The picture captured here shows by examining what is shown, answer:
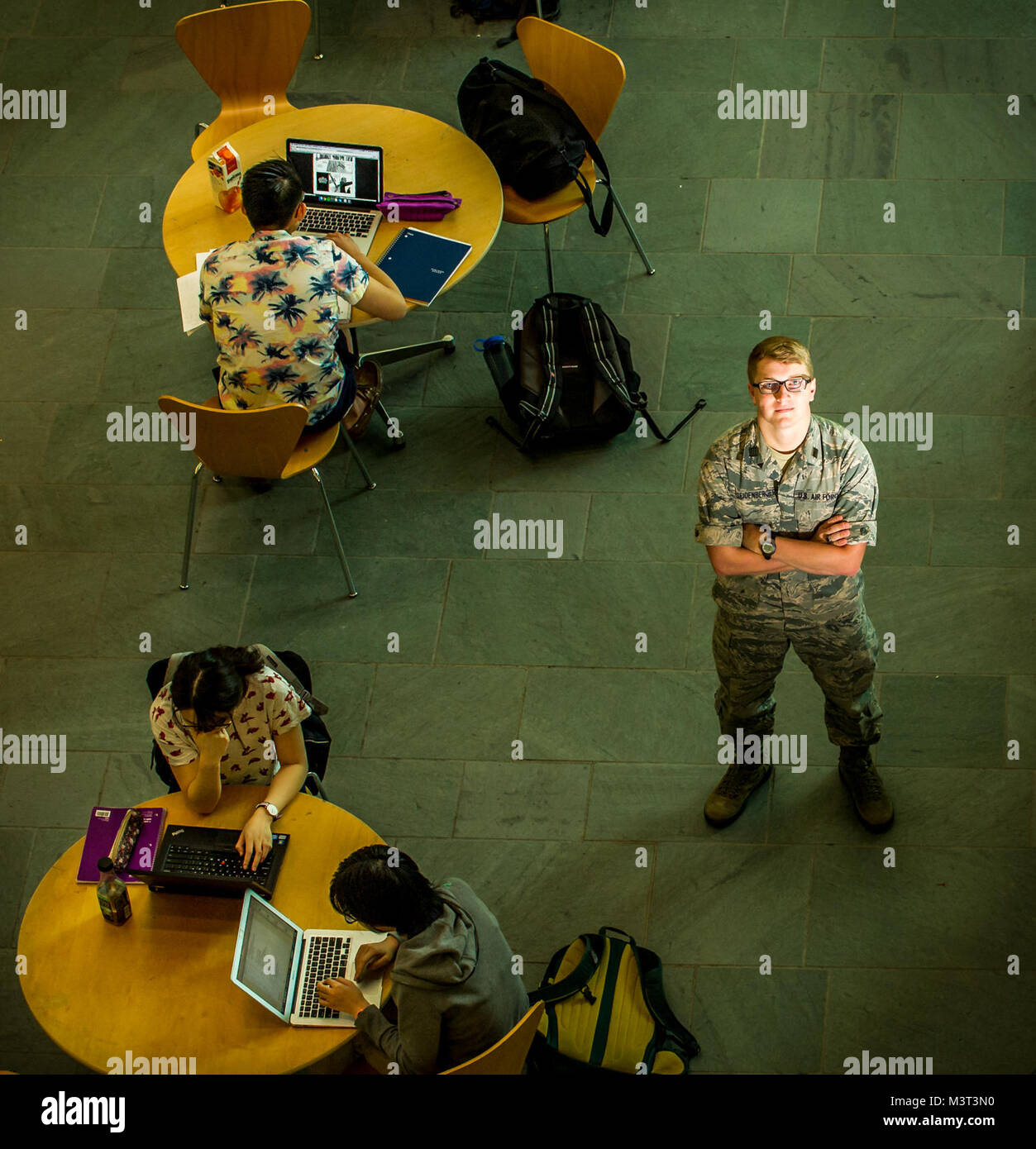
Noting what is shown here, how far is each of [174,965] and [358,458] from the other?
6.77 ft

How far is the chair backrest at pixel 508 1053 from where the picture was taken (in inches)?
101

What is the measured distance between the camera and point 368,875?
264 centimetres

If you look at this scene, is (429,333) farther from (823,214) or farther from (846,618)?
(846,618)

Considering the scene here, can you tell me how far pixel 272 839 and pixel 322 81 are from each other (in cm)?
409

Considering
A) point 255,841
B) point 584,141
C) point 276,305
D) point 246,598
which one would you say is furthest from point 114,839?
point 584,141

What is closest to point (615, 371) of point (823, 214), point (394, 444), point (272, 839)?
point (394, 444)

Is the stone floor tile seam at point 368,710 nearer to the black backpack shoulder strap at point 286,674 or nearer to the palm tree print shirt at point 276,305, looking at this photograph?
the black backpack shoulder strap at point 286,674

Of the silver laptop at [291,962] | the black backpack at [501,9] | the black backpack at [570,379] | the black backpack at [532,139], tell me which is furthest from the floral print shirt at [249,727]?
the black backpack at [501,9]

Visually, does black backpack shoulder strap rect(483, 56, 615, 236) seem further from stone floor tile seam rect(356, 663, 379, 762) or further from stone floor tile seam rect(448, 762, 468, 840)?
stone floor tile seam rect(448, 762, 468, 840)

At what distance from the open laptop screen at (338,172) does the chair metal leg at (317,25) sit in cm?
182

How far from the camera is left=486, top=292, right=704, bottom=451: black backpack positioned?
4477 mm

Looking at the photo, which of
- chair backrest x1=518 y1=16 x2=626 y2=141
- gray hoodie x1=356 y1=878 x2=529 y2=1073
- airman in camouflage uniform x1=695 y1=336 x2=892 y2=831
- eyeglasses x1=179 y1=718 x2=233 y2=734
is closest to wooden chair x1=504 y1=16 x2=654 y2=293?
chair backrest x1=518 y1=16 x2=626 y2=141

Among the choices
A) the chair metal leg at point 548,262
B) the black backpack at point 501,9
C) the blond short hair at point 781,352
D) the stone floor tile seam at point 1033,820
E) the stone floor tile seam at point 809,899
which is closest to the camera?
the blond short hair at point 781,352

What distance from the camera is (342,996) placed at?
9.05 ft
